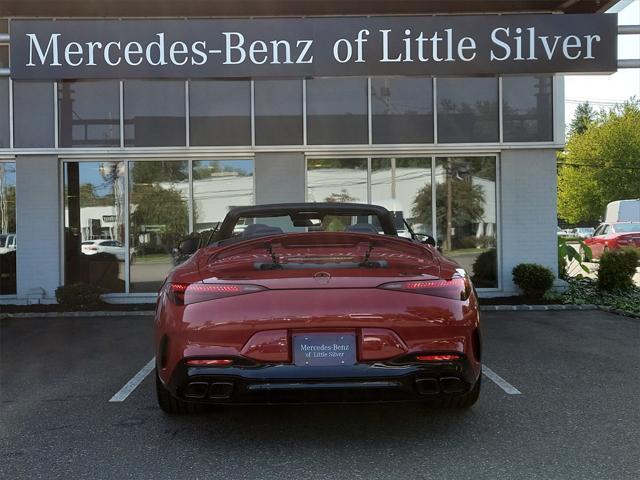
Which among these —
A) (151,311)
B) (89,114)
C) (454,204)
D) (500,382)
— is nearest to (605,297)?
(454,204)

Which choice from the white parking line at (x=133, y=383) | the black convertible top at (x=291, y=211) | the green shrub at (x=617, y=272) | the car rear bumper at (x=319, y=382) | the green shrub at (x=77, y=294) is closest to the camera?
the car rear bumper at (x=319, y=382)

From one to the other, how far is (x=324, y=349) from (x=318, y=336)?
0.26 ft

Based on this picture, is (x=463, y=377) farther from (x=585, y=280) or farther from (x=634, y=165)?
(x=634, y=165)

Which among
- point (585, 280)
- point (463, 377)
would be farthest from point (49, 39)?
point (585, 280)

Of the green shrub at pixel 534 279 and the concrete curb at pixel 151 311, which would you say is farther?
the green shrub at pixel 534 279

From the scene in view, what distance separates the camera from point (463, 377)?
3.15 metres

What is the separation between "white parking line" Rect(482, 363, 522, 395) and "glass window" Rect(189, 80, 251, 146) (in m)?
6.47

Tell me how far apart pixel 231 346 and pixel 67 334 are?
5451 mm

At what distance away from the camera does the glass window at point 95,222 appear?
10.4 meters

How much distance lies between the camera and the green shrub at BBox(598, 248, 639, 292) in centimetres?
1022

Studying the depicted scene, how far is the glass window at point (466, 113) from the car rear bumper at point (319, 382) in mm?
7835

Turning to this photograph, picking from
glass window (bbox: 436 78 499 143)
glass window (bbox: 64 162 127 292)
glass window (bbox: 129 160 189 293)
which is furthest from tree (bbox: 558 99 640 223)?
glass window (bbox: 64 162 127 292)

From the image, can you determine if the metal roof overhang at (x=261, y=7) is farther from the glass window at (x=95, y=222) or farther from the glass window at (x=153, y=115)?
the glass window at (x=95, y=222)

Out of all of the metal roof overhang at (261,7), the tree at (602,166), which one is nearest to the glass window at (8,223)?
the metal roof overhang at (261,7)
